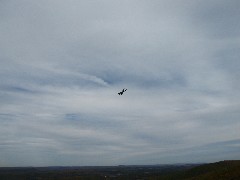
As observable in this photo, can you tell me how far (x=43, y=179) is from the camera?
16512 cm

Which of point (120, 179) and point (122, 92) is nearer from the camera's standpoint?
point (122, 92)

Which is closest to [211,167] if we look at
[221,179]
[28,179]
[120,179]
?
[221,179]

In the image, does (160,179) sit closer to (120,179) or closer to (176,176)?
(176,176)

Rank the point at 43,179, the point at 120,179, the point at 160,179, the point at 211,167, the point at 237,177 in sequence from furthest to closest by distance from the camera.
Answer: the point at 43,179 < the point at 120,179 < the point at 160,179 < the point at 211,167 < the point at 237,177

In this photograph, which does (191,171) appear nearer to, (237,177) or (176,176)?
(176,176)

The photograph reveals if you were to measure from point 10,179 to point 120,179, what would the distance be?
65.6 metres

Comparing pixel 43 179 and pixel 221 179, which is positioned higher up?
pixel 43 179

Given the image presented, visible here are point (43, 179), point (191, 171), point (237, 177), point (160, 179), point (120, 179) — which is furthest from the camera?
point (43, 179)

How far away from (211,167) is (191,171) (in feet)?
29.1

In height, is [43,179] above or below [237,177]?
above

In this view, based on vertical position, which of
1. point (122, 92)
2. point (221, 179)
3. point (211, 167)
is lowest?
point (221, 179)

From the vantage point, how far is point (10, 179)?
570 feet

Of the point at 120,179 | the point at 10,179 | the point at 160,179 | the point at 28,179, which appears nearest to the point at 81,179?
the point at 120,179

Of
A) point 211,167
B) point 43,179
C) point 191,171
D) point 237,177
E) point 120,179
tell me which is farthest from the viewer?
point 43,179
